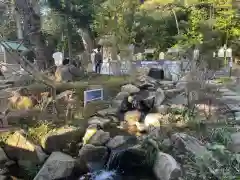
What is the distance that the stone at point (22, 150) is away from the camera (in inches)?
170

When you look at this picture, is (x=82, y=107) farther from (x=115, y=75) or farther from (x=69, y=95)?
(x=115, y=75)

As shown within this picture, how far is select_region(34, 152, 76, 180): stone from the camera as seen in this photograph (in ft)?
12.6

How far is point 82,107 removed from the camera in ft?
19.7

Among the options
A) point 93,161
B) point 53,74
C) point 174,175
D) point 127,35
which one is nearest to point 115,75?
point 53,74

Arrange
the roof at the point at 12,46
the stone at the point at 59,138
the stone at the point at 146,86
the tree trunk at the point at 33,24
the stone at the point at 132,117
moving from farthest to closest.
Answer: the tree trunk at the point at 33,24 < the stone at the point at 146,86 < the stone at the point at 132,117 < the stone at the point at 59,138 < the roof at the point at 12,46

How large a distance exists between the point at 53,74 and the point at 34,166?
506 cm

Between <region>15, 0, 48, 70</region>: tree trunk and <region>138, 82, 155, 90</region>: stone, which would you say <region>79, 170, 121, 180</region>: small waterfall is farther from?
<region>15, 0, 48, 70</region>: tree trunk

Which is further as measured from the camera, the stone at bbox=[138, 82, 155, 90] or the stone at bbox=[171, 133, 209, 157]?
the stone at bbox=[138, 82, 155, 90]

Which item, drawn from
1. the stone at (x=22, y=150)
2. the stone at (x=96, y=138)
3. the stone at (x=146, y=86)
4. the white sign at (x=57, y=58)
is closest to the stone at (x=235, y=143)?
the stone at (x=96, y=138)

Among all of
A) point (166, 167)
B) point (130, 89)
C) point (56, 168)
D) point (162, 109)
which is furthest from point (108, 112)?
point (166, 167)

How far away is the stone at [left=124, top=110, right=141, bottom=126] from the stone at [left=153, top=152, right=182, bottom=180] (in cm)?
187

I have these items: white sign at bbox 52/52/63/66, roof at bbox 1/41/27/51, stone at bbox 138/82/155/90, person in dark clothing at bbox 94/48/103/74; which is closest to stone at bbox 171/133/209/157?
roof at bbox 1/41/27/51

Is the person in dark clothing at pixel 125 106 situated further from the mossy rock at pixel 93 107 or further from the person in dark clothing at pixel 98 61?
the person in dark clothing at pixel 98 61

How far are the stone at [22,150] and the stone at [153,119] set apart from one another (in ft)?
6.91
